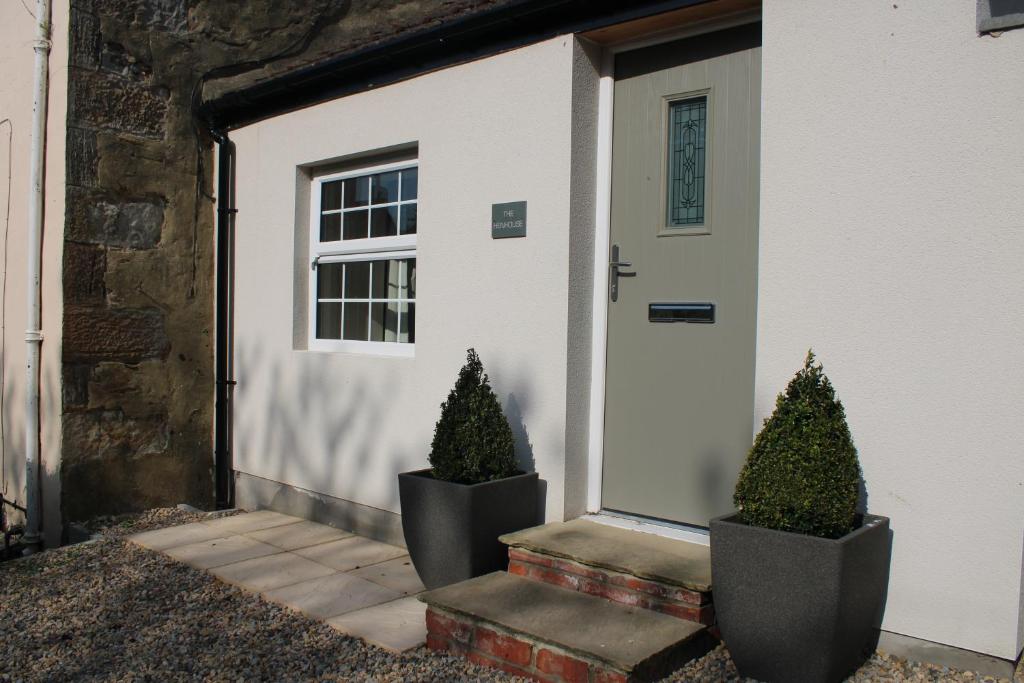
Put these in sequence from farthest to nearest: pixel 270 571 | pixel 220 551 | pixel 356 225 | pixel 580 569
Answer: pixel 356 225, pixel 220 551, pixel 270 571, pixel 580 569

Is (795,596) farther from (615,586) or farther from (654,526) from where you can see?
(654,526)

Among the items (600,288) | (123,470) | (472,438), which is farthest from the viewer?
(123,470)

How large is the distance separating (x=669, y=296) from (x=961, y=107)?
1.46 metres

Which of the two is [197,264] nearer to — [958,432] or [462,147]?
[462,147]

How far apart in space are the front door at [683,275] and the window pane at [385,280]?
1.70 meters

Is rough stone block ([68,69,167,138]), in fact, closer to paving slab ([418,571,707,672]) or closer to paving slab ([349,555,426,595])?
paving slab ([349,555,426,595])

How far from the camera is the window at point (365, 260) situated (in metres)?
5.32

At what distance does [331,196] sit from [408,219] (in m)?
0.89

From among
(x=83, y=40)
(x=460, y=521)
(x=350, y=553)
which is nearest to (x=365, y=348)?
(x=350, y=553)

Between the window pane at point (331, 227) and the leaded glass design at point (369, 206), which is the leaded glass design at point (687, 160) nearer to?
the leaded glass design at point (369, 206)

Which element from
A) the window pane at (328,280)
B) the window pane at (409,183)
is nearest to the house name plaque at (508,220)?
the window pane at (409,183)

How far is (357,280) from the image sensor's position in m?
5.73

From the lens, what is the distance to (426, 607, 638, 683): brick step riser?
2973 millimetres

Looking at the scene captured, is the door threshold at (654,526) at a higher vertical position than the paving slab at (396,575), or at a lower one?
higher
